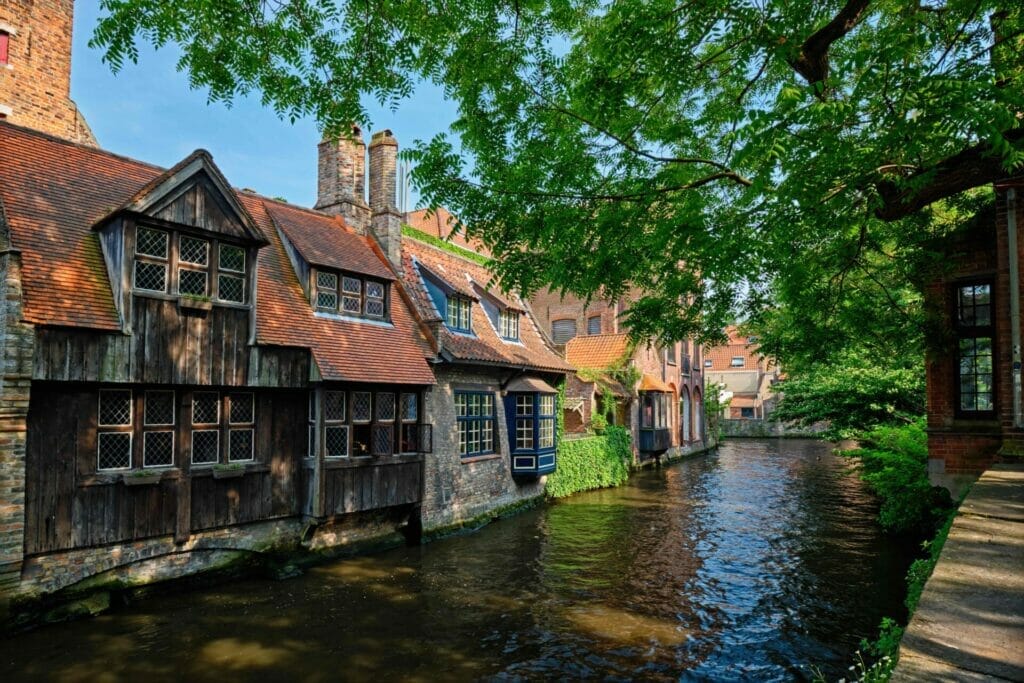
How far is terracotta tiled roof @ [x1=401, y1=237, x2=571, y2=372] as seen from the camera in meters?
17.1

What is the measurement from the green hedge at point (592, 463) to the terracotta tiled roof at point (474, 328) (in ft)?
11.1

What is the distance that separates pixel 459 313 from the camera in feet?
59.3

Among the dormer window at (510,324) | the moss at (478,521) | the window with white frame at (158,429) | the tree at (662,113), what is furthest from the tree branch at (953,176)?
the dormer window at (510,324)

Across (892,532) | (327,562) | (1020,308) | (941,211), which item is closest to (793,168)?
(1020,308)

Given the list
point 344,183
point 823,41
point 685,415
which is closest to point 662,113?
point 823,41

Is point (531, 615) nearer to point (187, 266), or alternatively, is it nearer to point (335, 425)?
point (335, 425)

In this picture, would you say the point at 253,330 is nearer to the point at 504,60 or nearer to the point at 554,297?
the point at 504,60

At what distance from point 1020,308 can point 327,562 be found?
44.7 ft

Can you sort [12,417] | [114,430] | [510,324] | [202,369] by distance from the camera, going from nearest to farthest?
[12,417]
[114,430]
[202,369]
[510,324]

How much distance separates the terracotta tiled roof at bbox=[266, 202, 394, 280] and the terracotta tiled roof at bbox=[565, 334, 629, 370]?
16.9m

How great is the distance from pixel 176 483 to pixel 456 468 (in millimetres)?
7287

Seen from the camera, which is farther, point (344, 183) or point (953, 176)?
point (344, 183)

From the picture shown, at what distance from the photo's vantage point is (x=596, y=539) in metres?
15.9

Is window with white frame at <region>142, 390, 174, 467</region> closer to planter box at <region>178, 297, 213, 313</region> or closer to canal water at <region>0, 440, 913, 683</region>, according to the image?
planter box at <region>178, 297, 213, 313</region>
